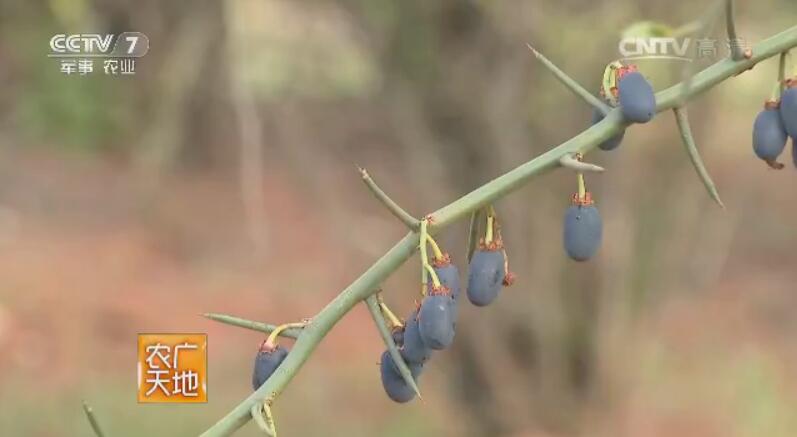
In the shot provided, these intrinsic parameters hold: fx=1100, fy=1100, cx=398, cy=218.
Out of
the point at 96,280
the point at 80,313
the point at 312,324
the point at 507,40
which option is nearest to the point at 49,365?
the point at 80,313

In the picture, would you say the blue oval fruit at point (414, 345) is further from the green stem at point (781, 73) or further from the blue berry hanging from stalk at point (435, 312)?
the green stem at point (781, 73)

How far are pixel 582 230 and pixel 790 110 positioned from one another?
25 centimetres

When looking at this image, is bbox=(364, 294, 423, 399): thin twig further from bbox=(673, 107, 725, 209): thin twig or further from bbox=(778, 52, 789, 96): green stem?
bbox=(778, 52, 789, 96): green stem

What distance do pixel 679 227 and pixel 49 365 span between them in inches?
131

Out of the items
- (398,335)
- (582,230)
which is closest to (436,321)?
(398,335)

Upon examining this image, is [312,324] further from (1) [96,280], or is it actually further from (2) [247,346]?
(1) [96,280]

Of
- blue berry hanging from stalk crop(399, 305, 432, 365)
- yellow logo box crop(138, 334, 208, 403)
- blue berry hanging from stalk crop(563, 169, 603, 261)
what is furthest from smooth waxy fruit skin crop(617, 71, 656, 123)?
yellow logo box crop(138, 334, 208, 403)

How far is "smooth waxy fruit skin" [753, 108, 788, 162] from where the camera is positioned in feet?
3.71

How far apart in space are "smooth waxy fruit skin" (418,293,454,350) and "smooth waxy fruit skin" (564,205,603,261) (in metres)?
0.19

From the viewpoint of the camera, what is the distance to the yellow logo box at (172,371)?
2172 mm

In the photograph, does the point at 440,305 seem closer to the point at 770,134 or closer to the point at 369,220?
the point at 770,134

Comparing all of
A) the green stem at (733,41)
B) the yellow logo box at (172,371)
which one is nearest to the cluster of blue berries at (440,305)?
the green stem at (733,41)

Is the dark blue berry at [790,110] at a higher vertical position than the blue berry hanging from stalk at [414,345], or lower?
higher

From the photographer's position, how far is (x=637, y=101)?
0.97 metres
